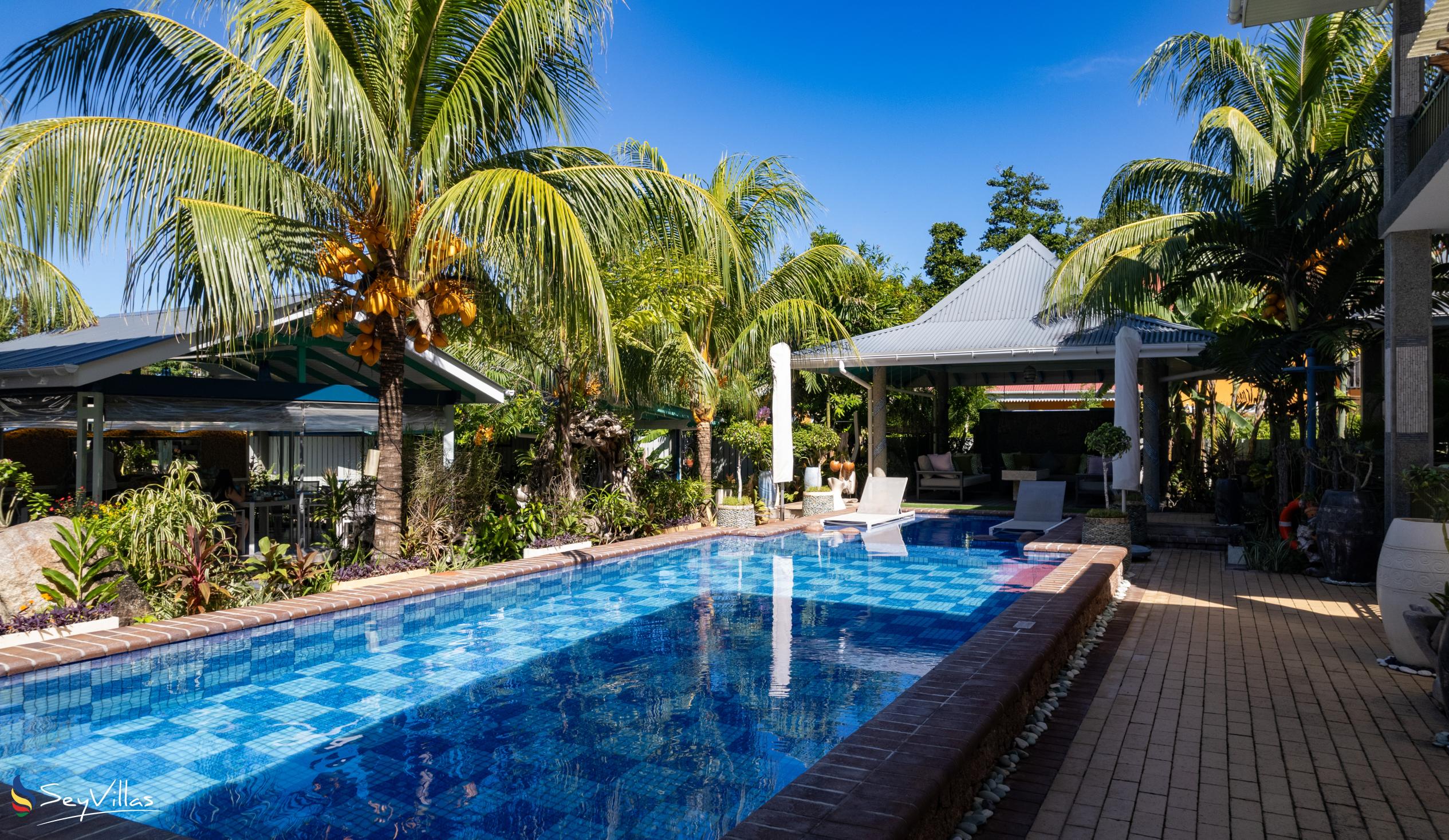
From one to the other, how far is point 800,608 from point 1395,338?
649cm

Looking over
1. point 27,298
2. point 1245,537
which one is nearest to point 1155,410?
point 1245,537

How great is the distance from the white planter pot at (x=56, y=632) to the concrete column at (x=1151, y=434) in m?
14.8

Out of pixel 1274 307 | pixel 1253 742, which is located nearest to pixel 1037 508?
pixel 1274 307

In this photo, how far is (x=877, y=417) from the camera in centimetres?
1844

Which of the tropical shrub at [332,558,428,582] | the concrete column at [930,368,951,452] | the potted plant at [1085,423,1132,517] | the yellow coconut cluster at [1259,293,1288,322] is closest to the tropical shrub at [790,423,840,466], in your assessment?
the concrete column at [930,368,951,452]

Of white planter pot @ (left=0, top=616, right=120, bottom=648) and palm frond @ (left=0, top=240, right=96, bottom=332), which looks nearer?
white planter pot @ (left=0, top=616, right=120, bottom=648)

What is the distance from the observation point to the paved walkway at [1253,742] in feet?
12.0

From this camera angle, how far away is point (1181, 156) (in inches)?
615

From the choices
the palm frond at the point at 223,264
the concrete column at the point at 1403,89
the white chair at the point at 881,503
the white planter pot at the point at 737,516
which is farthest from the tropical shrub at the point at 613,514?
the concrete column at the point at 1403,89

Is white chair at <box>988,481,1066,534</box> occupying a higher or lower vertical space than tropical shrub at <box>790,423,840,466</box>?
lower

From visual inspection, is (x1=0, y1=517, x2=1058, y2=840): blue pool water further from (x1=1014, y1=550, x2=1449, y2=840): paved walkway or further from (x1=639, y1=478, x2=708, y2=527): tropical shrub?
(x1=639, y1=478, x2=708, y2=527): tropical shrub

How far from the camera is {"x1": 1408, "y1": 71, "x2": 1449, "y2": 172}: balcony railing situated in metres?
7.28

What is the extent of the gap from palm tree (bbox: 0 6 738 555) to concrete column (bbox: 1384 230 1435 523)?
263 inches

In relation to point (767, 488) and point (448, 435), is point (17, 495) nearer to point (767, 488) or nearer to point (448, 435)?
point (448, 435)
